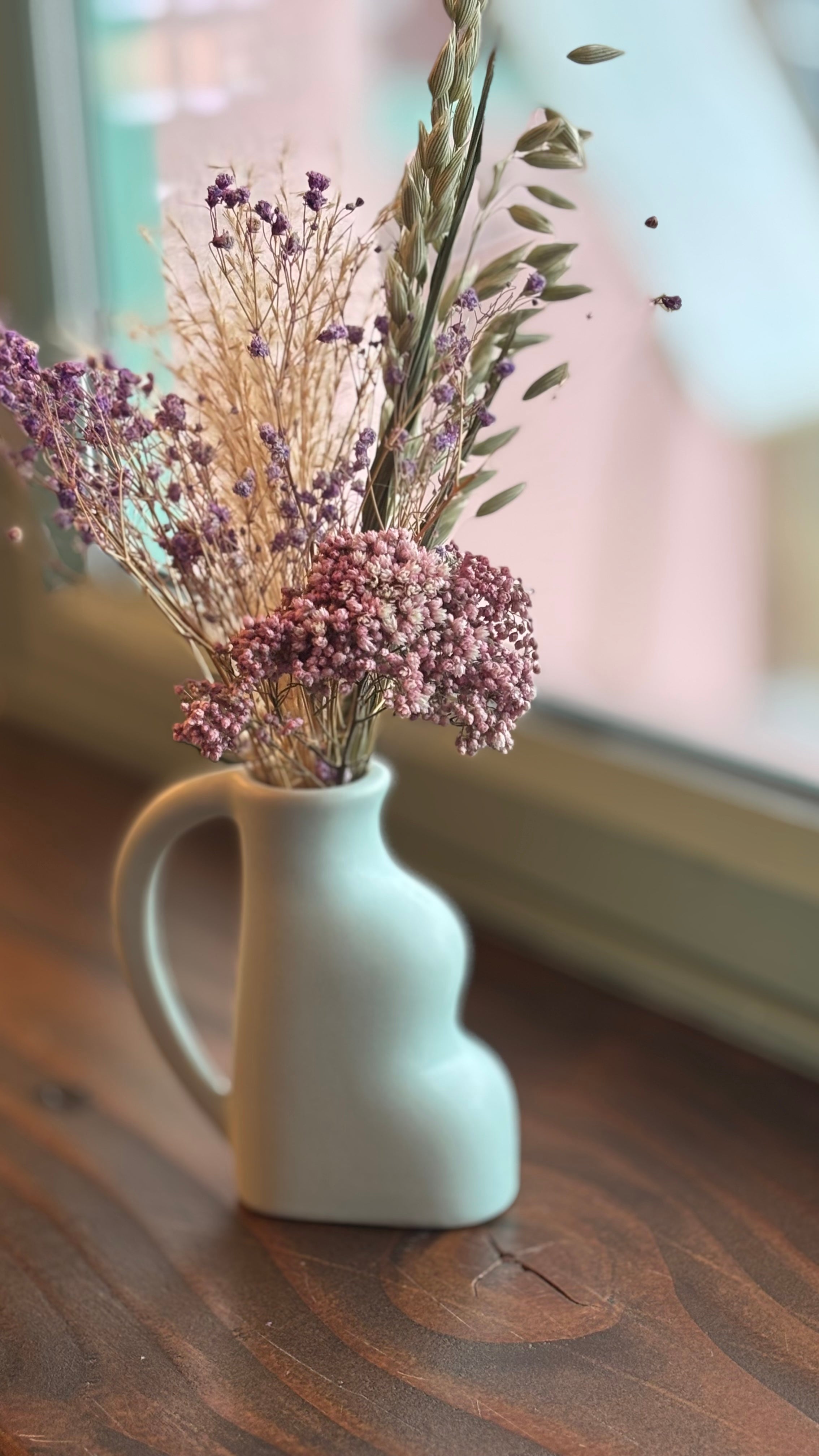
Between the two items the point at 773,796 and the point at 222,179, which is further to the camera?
the point at 773,796

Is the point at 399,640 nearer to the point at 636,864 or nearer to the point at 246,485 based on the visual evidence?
the point at 246,485

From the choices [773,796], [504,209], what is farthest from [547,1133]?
[504,209]

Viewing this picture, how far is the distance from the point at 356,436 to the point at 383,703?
0.43 feet

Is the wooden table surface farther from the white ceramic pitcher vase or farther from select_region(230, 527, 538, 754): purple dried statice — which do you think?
select_region(230, 527, 538, 754): purple dried statice

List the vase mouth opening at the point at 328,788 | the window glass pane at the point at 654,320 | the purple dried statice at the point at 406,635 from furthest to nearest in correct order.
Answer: the window glass pane at the point at 654,320, the vase mouth opening at the point at 328,788, the purple dried statice at the point at 406,635

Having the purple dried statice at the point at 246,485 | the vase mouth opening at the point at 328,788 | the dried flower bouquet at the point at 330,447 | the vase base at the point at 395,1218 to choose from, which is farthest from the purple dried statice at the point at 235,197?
the vase base at the point at 395,1218

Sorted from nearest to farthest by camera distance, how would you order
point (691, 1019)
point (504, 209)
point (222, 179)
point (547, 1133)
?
point (222, 179) < point (504, 209) < point (547, 1133) < point (691, 1019)

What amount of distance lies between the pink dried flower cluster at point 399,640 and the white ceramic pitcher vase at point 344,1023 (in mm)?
125

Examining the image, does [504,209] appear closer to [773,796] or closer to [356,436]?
[356,436]

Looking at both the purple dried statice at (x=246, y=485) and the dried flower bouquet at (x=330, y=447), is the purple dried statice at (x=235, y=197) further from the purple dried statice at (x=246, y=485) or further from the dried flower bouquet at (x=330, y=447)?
the purple dried statice at (x=246, y=485)

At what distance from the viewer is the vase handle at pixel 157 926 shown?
71 cm

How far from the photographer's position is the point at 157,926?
2.54ft

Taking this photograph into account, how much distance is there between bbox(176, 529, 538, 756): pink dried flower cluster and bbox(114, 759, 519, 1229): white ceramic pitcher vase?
125mm

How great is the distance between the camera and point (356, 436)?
631 millimetres
